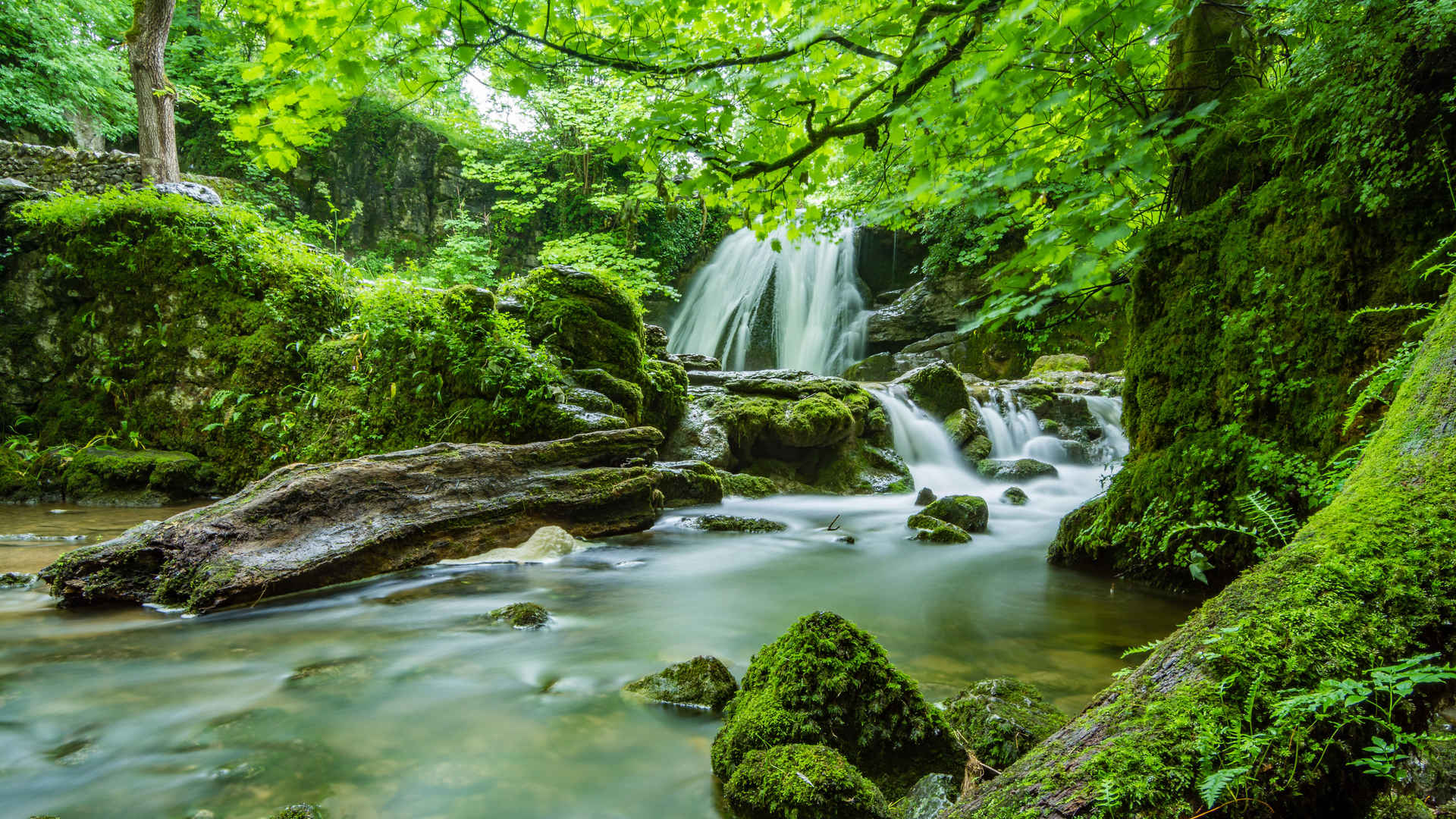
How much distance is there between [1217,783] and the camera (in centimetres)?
83

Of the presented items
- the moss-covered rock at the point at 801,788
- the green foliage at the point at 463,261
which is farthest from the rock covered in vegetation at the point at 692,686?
the green foliage at the point at 463,261

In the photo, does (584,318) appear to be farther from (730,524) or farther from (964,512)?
(964,512)

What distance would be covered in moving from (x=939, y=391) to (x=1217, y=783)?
11.9 m

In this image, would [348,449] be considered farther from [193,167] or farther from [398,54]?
[193,167]

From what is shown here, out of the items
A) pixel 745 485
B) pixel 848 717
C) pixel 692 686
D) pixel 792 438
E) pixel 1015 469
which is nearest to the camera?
pixel 848 717

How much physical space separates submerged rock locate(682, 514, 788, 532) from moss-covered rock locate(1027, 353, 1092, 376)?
11.0 metres

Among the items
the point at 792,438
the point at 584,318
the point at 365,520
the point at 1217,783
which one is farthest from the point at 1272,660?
the point at 792,438

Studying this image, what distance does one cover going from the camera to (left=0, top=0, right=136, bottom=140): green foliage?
15.6 metres

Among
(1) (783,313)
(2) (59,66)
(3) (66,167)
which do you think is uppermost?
(2) (59,66)

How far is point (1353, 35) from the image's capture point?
2893mm

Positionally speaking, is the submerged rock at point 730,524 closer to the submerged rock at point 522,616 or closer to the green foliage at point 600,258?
the submerged rock at point 522,616

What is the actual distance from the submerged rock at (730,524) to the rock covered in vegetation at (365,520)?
62 cm

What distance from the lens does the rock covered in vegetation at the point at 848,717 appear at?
2.12 m

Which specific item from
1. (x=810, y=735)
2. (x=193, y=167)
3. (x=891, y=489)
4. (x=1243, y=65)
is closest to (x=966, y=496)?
(x=891, y=489)
